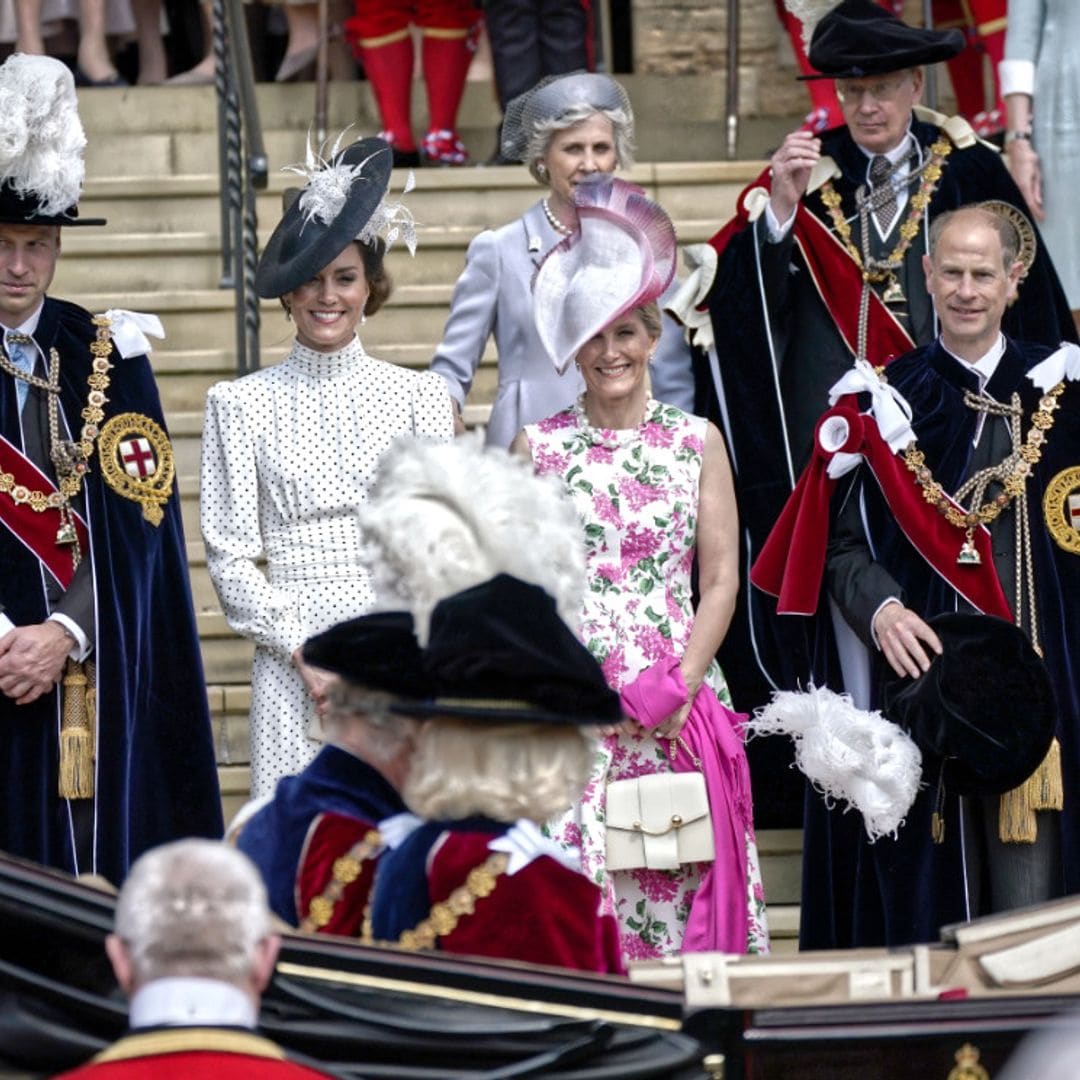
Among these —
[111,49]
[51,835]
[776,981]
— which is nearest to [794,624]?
[51,835]

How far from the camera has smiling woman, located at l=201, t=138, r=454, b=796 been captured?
19.8 feet

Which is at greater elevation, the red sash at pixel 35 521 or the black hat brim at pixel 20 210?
the black hat brim at pixel 20 210

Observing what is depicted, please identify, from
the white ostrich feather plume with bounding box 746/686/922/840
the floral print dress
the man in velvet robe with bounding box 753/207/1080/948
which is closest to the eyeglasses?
the man in velvet robe with bounding box 753/207/1080/948

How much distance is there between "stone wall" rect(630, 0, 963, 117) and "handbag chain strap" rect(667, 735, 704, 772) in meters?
5.46

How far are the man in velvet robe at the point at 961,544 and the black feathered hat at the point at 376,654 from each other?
216 centimetres

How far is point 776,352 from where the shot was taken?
6852 millimetres

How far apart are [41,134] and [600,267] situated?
1.25 m

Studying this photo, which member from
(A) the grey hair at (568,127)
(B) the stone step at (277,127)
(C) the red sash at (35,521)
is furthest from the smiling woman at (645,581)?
(B) the stone step at (277,127)

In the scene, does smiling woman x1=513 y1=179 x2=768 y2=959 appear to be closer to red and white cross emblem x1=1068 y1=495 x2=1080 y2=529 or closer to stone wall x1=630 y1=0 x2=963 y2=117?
red and white cross emblem x1=1068 y1=495 x2=1080 y2=529

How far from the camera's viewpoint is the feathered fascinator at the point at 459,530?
159 inches

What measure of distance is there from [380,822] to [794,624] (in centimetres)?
287

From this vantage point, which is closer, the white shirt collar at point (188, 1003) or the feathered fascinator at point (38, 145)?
the white shirt collar at point (188, 1003)

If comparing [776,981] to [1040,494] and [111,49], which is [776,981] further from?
[111,49]

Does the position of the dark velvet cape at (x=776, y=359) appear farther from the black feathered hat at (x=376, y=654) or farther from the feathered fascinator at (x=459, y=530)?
the black feathered hat at (x=376, y=654)
